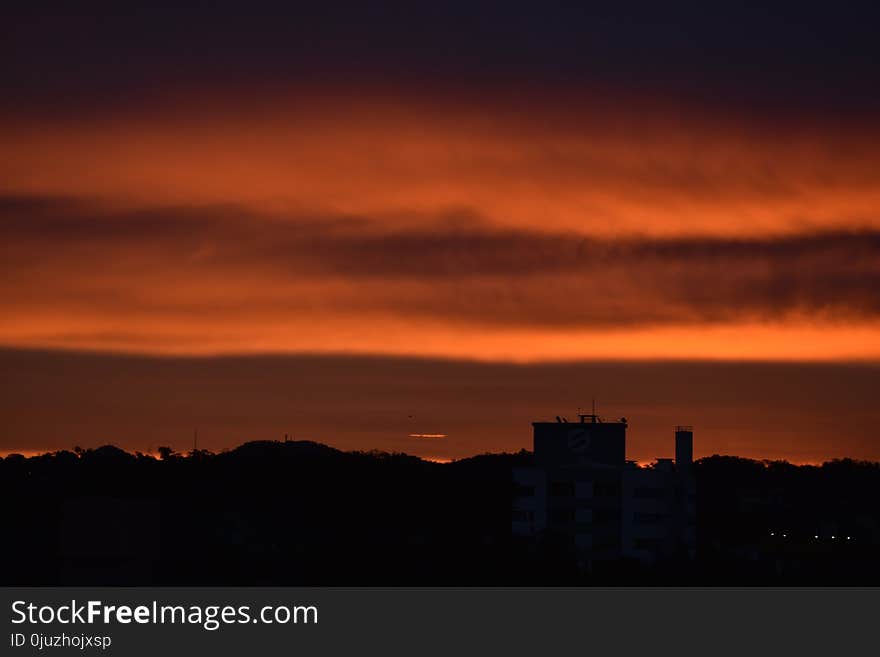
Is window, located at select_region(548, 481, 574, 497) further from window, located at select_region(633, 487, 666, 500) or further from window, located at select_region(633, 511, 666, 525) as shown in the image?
window, located at select_region(633, 511, 666, 525)

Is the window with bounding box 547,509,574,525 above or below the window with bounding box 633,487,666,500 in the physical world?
below

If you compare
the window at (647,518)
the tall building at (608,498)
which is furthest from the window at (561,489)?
the window at (647,518)

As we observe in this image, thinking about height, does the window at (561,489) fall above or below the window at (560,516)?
above

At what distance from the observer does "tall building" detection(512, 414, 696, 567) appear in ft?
598

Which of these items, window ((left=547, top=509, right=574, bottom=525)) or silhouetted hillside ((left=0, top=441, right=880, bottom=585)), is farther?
window ((left=547, top=509, right=574, bottom=525))

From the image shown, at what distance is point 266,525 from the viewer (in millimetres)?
178875

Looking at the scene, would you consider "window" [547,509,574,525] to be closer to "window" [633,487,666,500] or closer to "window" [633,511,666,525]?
"window" [633,511,666,525]

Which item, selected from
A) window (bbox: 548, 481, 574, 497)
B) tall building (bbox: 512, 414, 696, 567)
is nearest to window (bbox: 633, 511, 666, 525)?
tall building (bbox: 512, 414, 696, 567)

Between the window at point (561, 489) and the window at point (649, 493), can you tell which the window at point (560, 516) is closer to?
the window at point (561, 489)

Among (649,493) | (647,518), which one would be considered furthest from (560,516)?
(649,493)

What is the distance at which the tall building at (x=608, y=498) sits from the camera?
598 ft

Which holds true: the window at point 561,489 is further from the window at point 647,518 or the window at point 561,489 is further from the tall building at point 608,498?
the window at point 647,518

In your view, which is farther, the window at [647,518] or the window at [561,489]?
the window at [561,489]
